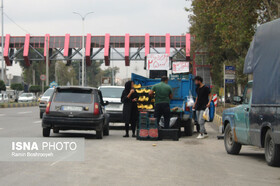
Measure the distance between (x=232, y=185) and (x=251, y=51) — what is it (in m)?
4.53

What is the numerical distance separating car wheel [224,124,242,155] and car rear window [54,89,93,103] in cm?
462

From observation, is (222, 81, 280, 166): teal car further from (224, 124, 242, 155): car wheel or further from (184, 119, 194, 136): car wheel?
(184, 119, 194, 136): car wheel

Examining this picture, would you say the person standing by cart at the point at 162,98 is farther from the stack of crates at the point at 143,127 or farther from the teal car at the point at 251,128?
the teal car at the point at 251,128

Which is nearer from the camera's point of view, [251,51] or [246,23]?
[251,51]

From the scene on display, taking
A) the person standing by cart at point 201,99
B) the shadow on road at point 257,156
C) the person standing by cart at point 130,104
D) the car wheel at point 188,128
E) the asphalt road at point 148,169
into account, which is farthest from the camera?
the car wheel at point 188,128

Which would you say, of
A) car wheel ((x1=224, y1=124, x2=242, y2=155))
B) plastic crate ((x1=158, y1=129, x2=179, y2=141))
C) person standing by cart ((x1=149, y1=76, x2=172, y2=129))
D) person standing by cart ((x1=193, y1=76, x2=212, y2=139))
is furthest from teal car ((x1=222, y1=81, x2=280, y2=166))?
person standing by cart ((x1=193, y1=76, x2=212, y2=139))

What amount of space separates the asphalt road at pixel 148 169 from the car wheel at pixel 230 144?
0.16 metres

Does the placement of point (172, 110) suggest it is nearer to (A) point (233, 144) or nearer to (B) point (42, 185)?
(A) point (233, 144)

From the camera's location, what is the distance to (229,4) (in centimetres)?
2789

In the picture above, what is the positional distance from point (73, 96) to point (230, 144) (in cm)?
532

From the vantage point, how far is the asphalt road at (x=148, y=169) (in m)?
8.36

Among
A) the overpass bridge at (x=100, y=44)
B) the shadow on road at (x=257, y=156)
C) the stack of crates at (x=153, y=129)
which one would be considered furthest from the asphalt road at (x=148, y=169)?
the overpass bridge at (x=100, y=44)

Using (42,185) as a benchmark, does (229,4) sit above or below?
above

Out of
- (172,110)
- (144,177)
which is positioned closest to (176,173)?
(144,177)
